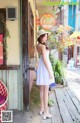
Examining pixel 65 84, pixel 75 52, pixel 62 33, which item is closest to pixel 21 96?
pixel 65 84

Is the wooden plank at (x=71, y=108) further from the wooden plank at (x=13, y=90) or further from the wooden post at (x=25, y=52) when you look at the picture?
the wooden plank at (x=13, y=90)

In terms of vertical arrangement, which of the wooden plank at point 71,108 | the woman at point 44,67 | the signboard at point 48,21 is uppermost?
the signboard at point 48,21

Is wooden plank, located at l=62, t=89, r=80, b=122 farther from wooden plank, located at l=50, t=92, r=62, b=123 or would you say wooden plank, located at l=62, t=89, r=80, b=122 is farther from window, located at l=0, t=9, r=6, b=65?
window, located at l=0, t=9, r=6, b=65

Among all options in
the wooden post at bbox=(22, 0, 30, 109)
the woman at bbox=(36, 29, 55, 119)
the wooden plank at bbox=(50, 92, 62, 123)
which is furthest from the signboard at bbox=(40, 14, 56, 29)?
the woman at bbox=(36, 29, 55, 119)

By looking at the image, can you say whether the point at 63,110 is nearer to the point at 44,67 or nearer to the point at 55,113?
the point at 55,113

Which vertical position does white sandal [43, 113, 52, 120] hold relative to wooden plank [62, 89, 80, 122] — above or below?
above

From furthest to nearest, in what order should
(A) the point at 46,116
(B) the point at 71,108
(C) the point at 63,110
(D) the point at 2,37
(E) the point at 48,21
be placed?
(E) the point at 48,21
(B) the point at 71,108
(C) the point at 63,110
(D) the point at 2,37
(A) the point at 46,116

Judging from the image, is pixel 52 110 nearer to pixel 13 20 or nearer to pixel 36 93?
pixel 36 93

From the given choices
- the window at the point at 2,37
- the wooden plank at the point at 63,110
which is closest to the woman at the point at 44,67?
the wooden plank at the point at 63,110

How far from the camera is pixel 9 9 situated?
13.7 feet

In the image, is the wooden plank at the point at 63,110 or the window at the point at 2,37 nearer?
the wooden plank at the point at 63,110

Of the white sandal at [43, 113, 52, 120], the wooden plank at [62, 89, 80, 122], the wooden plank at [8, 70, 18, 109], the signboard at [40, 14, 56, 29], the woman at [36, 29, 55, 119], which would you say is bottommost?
the wooden plank at [62, 89, 80, 122]

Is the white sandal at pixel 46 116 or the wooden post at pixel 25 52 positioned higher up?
the wooden post at pixel 25 52

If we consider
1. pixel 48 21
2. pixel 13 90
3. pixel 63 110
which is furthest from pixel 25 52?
pixel 48 21
